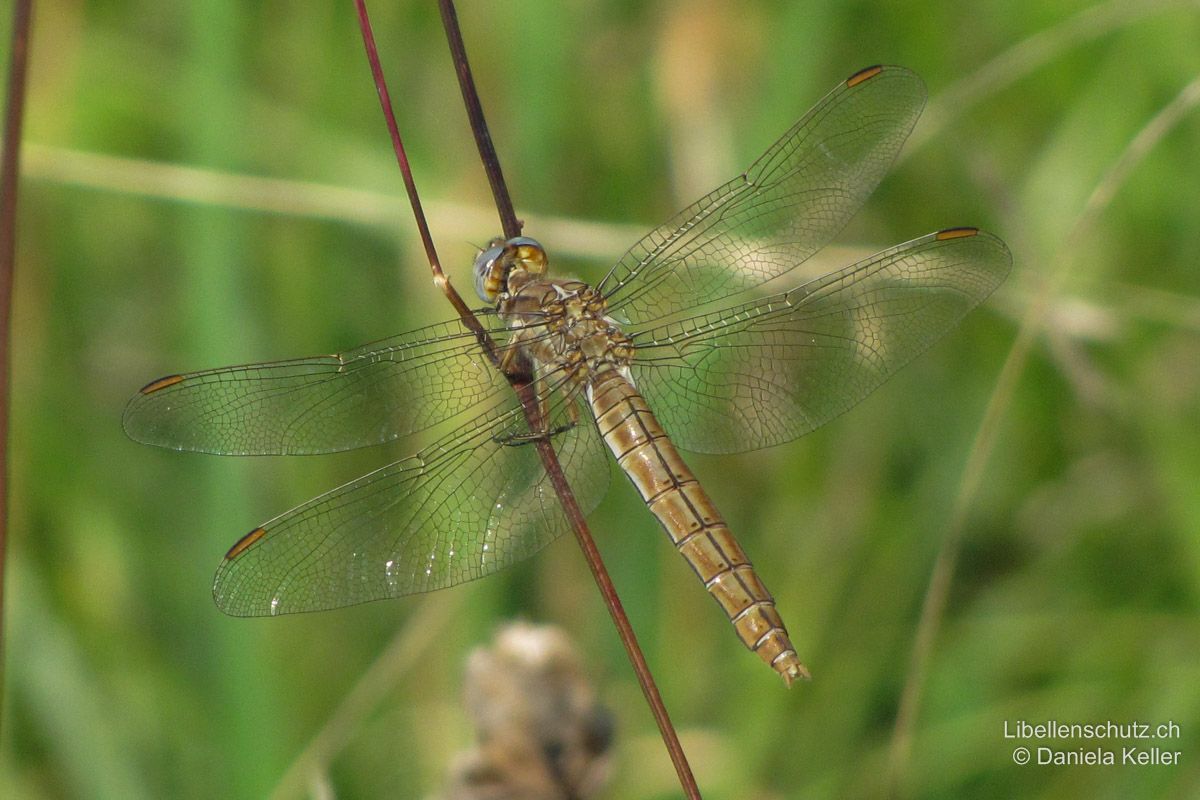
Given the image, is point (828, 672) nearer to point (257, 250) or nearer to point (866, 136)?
point (866, 136)

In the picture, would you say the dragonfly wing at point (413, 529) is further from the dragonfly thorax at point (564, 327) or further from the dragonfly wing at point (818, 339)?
the dragonfly wing at point (818, 339)

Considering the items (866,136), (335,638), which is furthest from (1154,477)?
(335,638)

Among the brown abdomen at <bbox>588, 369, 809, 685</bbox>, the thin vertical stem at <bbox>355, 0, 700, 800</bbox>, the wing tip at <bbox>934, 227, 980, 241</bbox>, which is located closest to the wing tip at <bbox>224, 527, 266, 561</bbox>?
the thin vertical stem at <bbox>355, 0, 700, 800</bbox>

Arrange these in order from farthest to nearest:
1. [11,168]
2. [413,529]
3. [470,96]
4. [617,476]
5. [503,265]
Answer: [617,476], [503,265], [413,529], [470,96], [11,168]

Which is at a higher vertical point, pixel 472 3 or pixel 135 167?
pixel 472 3

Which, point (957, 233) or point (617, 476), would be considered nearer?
point (957, 233)

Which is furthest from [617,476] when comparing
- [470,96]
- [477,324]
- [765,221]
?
[470,96]

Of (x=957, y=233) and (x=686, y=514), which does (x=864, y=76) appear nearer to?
(x=957, y=233)
